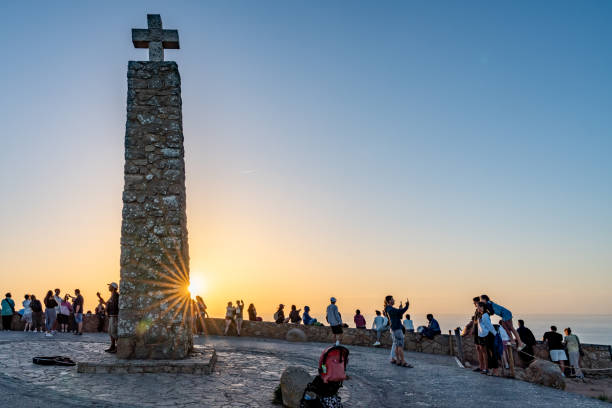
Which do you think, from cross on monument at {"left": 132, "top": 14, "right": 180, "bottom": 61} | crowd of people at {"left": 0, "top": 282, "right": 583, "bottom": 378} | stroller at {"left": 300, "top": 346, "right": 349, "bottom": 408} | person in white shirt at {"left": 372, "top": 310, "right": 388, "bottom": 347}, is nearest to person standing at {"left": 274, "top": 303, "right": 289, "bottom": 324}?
crowd of people at {"left": 0, "top": 282, "right": 583, "bottom": 378}

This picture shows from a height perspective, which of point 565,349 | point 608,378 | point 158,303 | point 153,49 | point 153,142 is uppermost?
point 153,49

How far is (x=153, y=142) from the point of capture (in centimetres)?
1076

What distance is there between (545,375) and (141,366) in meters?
8.99

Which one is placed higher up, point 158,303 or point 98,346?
point 158,303

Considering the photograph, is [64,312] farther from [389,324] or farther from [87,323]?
[389,324]

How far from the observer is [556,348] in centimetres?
1551

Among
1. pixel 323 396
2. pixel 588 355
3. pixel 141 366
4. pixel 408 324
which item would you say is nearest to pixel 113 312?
pixel 141 366

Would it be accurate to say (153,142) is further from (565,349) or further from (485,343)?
(565,349)

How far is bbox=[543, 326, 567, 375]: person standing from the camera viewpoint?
50.4 ft

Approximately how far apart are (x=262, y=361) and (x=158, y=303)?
11.1 ft

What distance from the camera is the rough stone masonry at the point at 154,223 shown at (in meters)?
10.1

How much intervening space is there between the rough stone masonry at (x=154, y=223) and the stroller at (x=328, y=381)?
5546mm

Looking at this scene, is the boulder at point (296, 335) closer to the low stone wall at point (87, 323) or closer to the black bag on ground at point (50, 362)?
the low stone wall at point (87, 323)

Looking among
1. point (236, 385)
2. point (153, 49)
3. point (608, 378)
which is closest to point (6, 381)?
point (236, 385)
